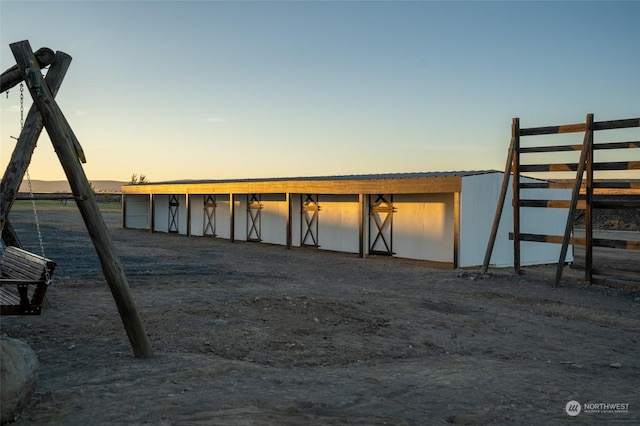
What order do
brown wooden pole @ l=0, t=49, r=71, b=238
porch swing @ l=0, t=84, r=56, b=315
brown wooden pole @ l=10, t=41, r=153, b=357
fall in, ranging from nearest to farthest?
brown wooden pole @ l=10, t=41, r=153, b=357 < porch swing @ l=0, t=84, r=56, b=315 < brown wooden pole @ l=0, t=49, r=71, b=238


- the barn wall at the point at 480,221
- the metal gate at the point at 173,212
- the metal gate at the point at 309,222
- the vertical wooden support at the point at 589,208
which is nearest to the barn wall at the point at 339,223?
the metal gate at the point at 309,222

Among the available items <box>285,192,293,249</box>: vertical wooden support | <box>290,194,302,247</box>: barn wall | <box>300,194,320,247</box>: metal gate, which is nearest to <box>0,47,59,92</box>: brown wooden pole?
<box>300,194,320,247</box>: metal gate

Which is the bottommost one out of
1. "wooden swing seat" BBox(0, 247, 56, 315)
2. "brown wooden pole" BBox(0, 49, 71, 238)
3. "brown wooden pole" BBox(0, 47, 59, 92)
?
"wooden swing seat" BBox(0, 247, 56, 315)

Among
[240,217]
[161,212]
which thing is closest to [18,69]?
[240,217]

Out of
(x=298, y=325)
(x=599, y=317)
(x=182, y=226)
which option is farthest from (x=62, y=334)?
(x=182, y=226)

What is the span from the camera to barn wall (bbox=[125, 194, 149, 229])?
3900 centimetres

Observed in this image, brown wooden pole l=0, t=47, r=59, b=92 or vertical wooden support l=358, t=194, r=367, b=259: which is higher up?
brown wooden pole l=0, t=47, r=59, b=92

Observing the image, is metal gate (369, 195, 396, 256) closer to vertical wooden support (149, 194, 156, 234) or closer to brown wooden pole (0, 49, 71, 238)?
brown wooden pole (0, 49, 71, 238)

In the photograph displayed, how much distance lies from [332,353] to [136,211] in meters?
34.4

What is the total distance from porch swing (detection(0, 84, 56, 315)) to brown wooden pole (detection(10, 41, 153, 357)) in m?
0.51

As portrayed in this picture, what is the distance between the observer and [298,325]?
8734mm

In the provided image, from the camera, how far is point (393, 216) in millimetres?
21031

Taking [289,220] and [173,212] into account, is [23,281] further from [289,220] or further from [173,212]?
[173,212]

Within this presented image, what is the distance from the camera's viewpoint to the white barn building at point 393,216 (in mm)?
18688
